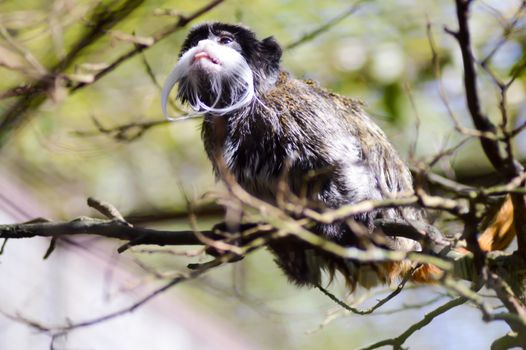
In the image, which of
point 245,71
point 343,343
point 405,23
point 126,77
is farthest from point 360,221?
point 343,343

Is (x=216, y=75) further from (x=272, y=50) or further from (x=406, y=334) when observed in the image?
(x=406, y=334)

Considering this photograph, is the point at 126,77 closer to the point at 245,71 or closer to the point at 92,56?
the point at 92,56

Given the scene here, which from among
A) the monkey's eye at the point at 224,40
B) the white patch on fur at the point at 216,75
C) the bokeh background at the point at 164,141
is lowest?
the bokeh background at the point at 164,141

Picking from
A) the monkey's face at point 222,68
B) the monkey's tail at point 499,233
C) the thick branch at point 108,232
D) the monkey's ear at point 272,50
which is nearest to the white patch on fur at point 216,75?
the monkey's face at point 222,68

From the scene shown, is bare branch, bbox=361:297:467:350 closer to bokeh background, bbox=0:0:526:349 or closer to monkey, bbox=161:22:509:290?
monkey, bbox=161:22:509:290

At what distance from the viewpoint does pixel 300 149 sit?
299cm

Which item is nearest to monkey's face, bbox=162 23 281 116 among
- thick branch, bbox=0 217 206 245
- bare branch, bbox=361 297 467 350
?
thick branch, bbox=0 217 206 245

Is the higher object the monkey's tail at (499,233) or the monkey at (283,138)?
the monkey at (283,138)

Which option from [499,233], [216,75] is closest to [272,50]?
[216,75]

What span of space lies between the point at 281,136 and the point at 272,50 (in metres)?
0.40

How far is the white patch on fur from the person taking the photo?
297 centimetres

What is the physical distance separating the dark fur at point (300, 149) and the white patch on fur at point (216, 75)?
0.05 meters

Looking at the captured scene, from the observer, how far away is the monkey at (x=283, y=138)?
9.71 ft

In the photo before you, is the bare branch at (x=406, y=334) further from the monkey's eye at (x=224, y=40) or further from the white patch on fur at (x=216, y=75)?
the monkey's eye at (x=224, y=40)
